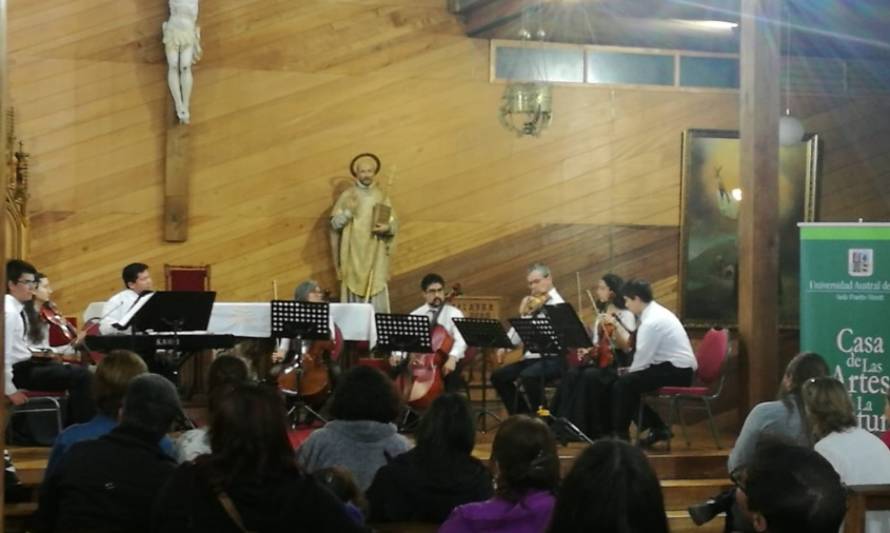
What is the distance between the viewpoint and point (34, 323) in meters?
8.33

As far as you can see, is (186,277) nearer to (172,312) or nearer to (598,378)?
(172,312)

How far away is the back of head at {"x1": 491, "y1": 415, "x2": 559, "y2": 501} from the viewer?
12.2 ft

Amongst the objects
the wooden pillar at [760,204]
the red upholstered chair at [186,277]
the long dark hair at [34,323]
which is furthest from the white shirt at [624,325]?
the long dark hair at [34,323]

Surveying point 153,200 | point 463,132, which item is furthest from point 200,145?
point 463,132

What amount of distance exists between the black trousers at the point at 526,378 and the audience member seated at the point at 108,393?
16.4 feet

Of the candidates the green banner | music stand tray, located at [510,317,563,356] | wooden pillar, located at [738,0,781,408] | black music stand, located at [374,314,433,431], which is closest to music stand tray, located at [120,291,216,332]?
black music stand, located at [374,314,433,431]

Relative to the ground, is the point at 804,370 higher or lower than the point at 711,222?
lower

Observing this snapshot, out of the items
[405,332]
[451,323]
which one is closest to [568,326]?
[405,332]

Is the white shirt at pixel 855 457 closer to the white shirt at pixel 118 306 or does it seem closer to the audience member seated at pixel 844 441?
the audience member seated at pixel 844 441

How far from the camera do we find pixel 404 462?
4613 millimetres

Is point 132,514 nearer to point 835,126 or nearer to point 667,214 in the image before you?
point 667,214

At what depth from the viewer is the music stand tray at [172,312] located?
7797 millimetres

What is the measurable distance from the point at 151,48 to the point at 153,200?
48.9 inches

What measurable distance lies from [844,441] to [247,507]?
2746mm
